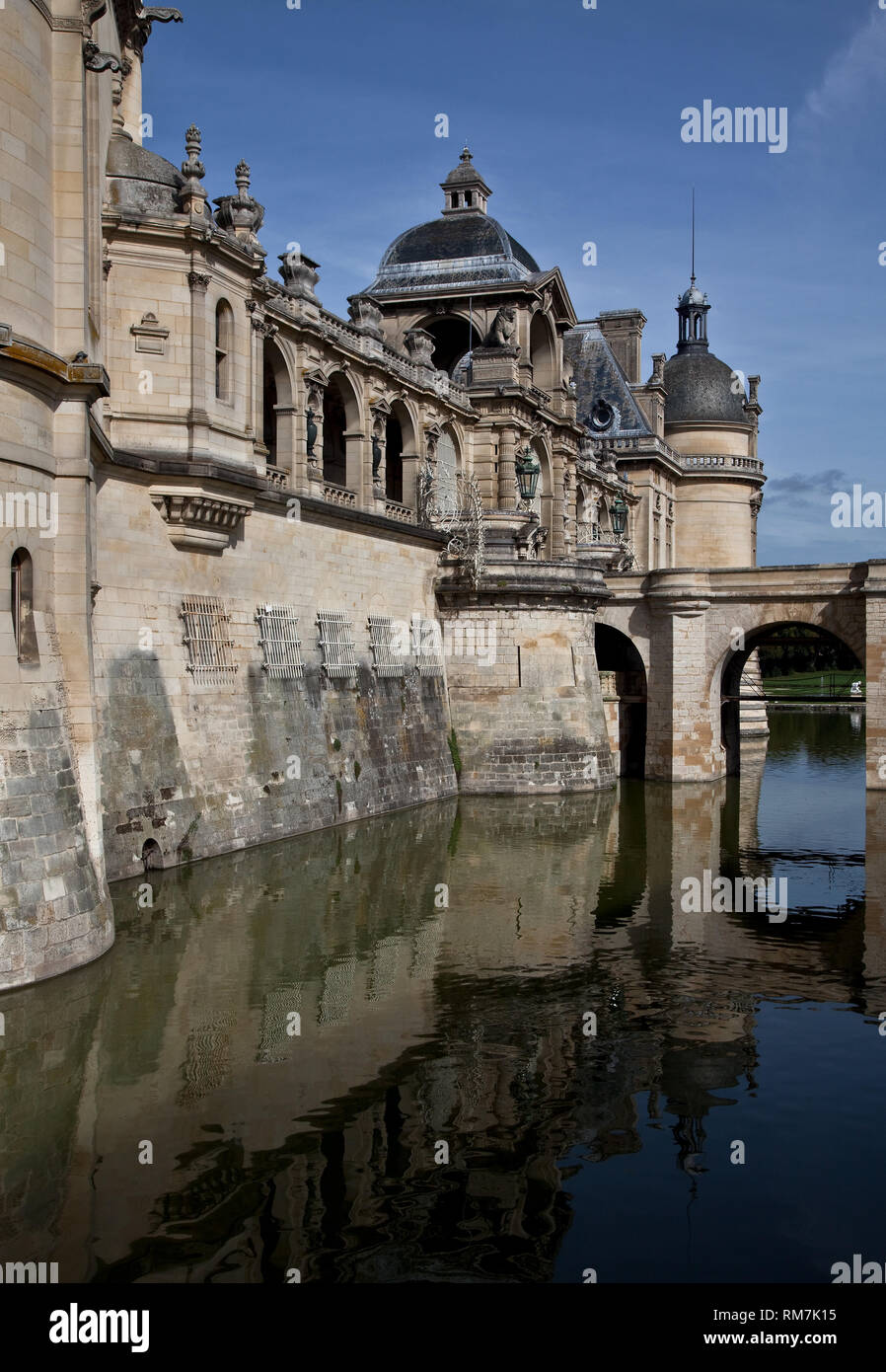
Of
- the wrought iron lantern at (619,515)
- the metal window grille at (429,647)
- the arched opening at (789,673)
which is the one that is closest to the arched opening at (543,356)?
the wrought iron lantern at (619,515)

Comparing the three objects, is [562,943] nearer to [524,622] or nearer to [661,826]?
[661,826]

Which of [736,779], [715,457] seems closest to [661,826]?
[736,779]

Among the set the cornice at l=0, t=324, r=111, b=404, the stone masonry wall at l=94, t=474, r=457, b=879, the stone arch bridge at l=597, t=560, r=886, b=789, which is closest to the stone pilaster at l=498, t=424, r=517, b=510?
the stone arch bridge at l=597, t=560, r=886, b=789

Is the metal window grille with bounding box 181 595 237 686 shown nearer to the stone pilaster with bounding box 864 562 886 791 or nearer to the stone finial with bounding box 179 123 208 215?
the stone finial with bounding box 179 123 208 215

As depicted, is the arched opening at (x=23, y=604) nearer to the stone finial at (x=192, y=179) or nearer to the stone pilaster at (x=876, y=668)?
the stone finial at (x=192, y=179)

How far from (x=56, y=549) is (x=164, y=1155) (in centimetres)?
808

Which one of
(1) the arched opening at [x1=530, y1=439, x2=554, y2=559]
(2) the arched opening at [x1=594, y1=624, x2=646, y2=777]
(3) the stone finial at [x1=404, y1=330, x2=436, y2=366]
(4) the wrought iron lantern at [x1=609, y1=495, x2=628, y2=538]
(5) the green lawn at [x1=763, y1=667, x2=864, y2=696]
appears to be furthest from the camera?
(5) the green lawn at [x1=763, y1=667, x2=864, y2=696]

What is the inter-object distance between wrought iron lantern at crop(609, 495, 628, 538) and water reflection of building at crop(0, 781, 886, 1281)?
28.0 meters

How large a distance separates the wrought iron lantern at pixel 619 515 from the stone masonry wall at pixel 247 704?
16.8m

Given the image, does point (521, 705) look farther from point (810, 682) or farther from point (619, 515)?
point (810, 682)

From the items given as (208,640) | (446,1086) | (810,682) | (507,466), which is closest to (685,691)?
(507,466)

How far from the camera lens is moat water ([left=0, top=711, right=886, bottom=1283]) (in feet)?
30.6

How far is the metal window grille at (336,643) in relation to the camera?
28625mm
